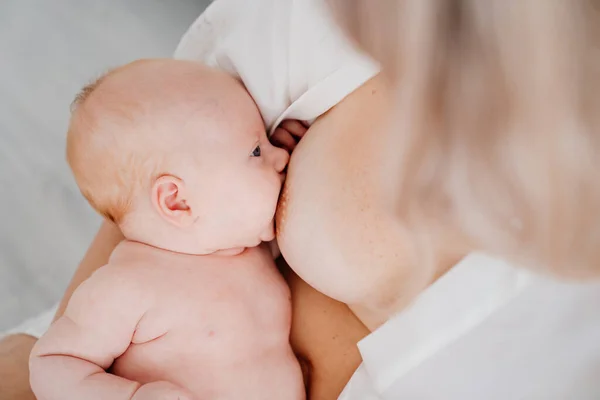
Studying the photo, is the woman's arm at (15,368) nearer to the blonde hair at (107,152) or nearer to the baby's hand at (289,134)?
the blonde hair at (107,152)

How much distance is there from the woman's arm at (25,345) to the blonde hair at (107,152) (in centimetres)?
14

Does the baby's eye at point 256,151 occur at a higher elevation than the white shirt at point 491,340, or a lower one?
higher

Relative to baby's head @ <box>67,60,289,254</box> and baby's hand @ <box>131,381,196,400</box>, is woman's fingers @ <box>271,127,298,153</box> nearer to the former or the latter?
baby's head @ <box>67,60,289,254</box>

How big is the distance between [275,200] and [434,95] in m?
0.27

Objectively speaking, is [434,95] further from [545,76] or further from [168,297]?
[168,297]

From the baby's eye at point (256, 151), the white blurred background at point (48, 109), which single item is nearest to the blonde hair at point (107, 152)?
the baby's eye at point (256, 151)

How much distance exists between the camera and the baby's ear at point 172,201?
0.65 m

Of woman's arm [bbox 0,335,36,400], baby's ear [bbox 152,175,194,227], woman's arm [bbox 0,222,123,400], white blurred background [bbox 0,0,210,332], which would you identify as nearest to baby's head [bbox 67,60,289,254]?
baby's ear [bbox 152,175,194,227]

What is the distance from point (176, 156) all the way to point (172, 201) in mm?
54

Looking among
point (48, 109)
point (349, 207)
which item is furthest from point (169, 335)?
point (48, 109)

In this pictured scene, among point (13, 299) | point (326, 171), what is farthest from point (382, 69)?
point (13, 299)

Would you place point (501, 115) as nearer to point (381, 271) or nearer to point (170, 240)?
point (381, 271)

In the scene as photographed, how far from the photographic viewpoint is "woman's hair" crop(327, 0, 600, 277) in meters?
0.40

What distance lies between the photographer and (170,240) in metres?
0.70
